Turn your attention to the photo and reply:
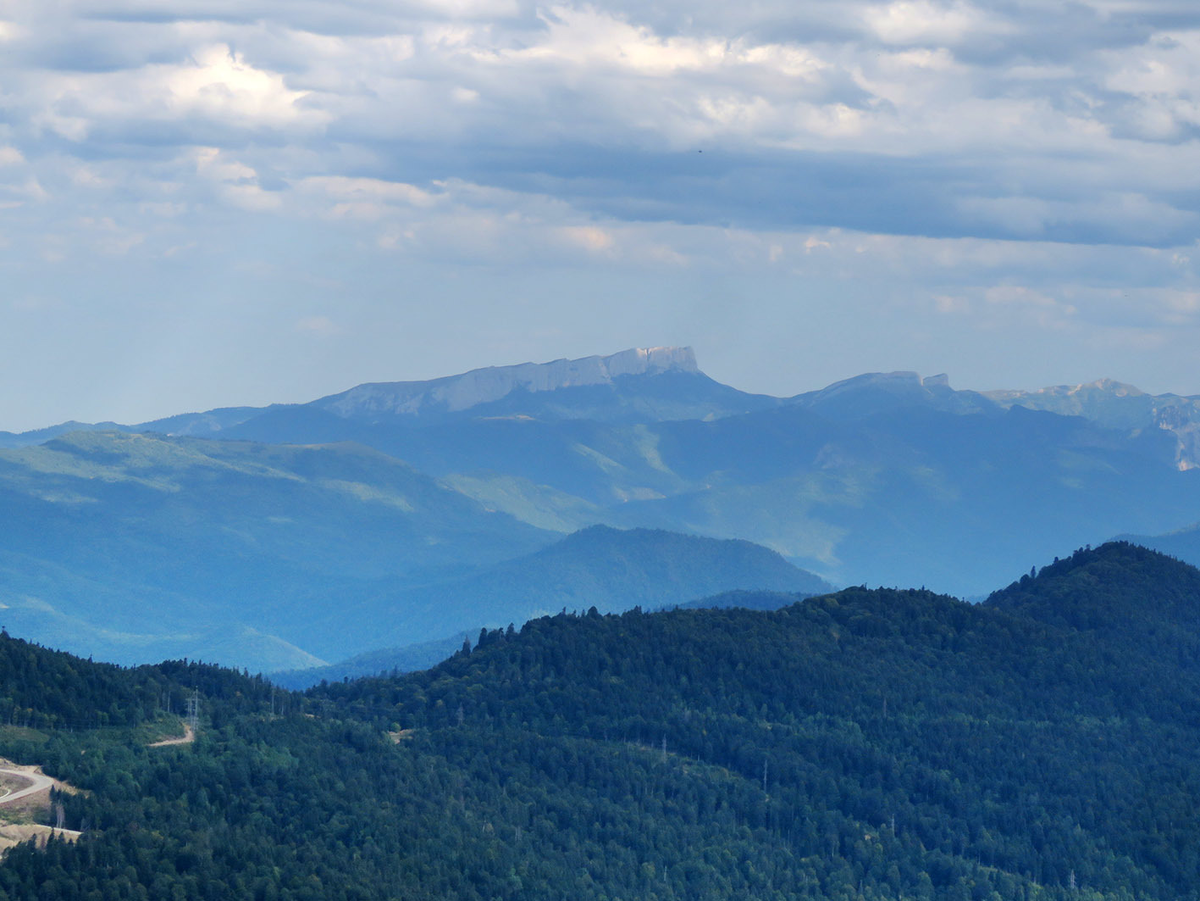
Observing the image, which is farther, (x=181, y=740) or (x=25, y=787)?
(x=181, y=740)

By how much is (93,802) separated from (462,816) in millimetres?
45859

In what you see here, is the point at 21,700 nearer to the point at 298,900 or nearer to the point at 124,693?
the point at 124,693

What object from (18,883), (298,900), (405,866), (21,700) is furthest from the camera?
(21,700)

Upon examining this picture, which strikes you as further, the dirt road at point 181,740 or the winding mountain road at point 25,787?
the dirt road at point 181,740

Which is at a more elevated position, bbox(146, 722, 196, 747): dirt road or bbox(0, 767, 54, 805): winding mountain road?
bbox(146, 722, 196, 747): dirt road

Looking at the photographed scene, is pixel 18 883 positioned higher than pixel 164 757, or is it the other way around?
pixel 164 757

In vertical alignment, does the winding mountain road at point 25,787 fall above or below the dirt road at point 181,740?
below

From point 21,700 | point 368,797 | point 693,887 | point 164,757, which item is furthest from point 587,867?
point 21,700

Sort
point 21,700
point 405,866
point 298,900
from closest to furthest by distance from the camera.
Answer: point 298,900 < point 405,866 < point 21,700

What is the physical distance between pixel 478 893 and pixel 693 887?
31.2 m

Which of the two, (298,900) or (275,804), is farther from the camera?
(275,804)

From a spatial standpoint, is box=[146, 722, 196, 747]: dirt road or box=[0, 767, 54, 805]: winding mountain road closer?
box=[0, 767, 54, 805]: winding mountain road

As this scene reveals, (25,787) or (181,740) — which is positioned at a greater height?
(181,740)

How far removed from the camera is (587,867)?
193625 millimetres
